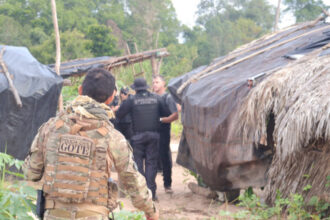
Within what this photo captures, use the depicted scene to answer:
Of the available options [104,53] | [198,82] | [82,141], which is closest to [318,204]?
[198,82]

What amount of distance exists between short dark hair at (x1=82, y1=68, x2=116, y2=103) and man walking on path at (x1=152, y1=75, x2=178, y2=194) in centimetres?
437

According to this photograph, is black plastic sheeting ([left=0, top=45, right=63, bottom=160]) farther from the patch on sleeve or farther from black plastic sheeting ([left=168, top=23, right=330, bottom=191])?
the patch on sleeve

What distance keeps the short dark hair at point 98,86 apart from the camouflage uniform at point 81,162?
0.06 m

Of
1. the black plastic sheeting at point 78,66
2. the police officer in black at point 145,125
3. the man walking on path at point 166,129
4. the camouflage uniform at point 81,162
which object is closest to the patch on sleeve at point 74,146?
the camouflage uniform at point 81,162

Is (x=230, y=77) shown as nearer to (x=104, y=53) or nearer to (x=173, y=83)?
(x=173, y=83)

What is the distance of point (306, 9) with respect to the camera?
38.3m

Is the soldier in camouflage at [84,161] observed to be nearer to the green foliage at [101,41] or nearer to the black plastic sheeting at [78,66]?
the black plastic sheeting at [78,66]

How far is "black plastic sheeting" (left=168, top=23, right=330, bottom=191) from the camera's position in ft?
20.0

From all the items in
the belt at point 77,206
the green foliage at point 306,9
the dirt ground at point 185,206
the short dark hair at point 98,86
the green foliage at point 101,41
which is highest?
the green foliage at point 306,9

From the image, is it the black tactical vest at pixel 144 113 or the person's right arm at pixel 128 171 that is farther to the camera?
the black tactical vest at pixel 144 113

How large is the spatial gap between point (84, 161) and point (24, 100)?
5.66 metres

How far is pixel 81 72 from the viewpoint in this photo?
1291cm

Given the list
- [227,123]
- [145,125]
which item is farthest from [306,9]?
[227,123]

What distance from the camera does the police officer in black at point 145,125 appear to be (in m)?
7.19
